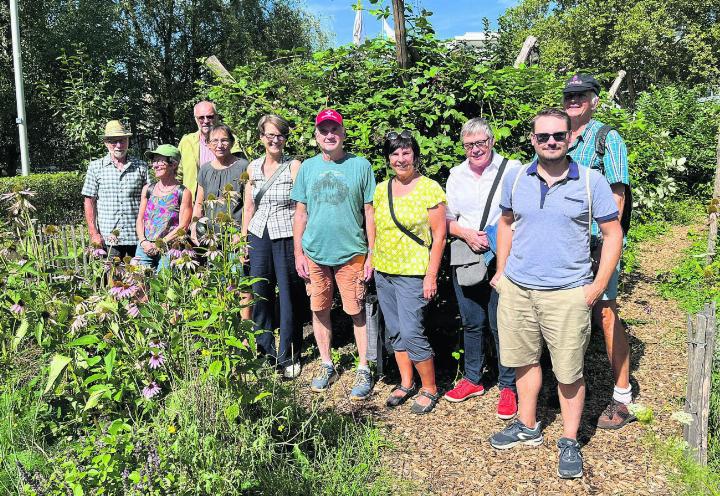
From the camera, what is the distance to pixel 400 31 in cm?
443

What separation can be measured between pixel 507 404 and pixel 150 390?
83.7 inches

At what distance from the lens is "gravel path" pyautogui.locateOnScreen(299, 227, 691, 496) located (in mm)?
3109

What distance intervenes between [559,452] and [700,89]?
16.1 meters

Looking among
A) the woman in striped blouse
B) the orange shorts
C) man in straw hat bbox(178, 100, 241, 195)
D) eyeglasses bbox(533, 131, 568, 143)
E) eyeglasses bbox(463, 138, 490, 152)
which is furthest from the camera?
man in straw hat bbox(178, 100, 241, 195)

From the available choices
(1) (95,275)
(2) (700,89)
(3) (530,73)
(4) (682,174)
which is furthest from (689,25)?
→ (1) (95,275)

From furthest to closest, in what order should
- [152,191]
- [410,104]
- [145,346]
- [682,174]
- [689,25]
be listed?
[689,25] → [682,174] → [152,191] → [410,104] → [145,346]

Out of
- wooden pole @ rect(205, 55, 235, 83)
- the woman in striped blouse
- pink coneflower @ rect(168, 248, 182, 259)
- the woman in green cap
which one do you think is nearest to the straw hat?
the woman in green cap

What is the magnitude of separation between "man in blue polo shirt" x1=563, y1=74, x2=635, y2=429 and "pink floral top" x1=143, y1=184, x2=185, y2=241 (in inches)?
111

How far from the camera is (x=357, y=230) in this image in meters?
4.02

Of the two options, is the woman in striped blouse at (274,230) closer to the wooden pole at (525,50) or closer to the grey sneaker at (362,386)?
the grey sneaker at (362,386)

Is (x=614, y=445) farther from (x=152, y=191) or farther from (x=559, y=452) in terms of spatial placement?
(x=152, y=191)

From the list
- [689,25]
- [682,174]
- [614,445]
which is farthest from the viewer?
[689,25]

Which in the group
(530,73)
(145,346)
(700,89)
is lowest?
(145,346)

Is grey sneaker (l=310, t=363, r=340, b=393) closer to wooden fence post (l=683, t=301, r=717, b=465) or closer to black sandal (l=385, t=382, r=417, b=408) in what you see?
black sandal (l=385, t=382, r=417, b=408)
